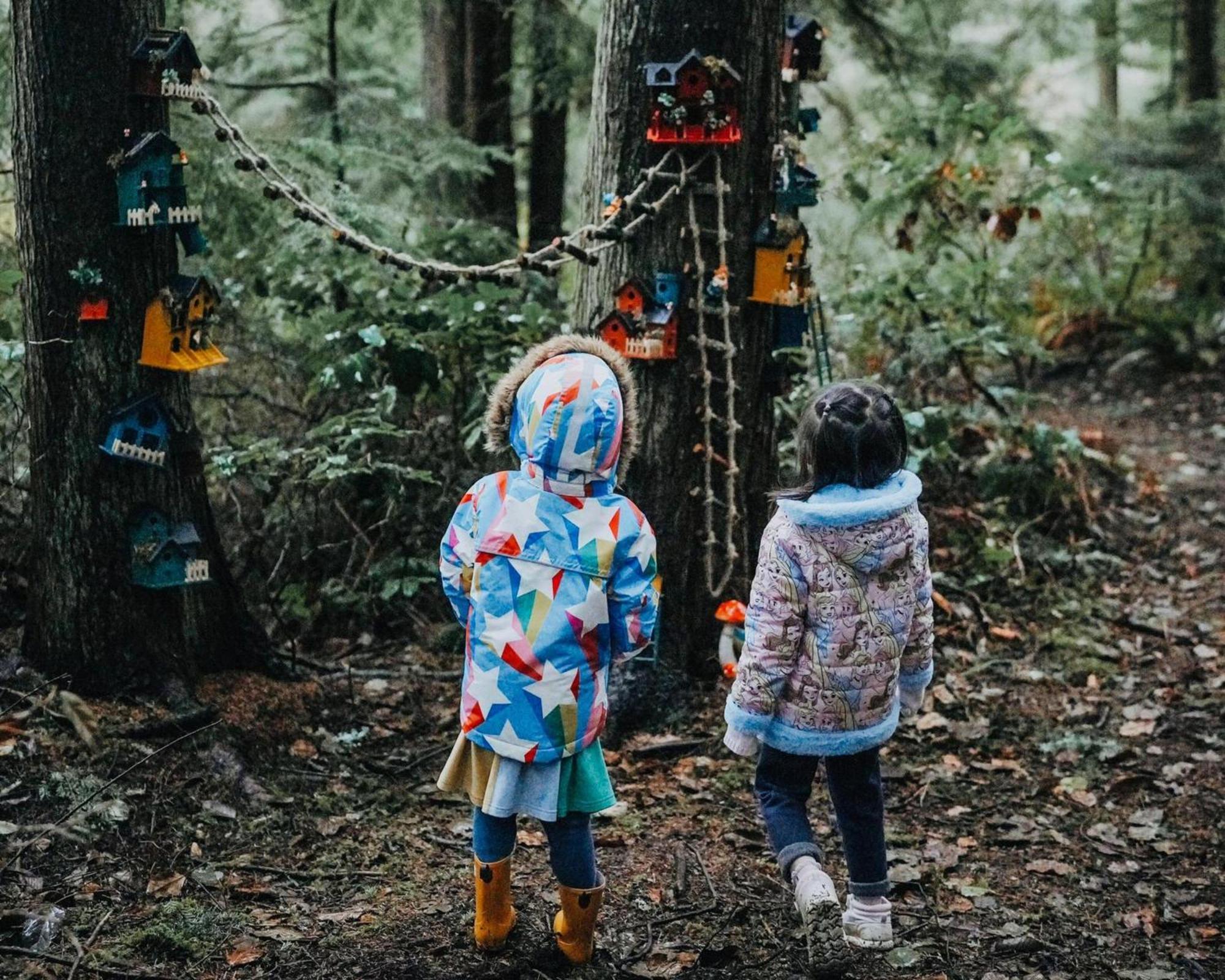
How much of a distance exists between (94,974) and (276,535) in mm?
3156

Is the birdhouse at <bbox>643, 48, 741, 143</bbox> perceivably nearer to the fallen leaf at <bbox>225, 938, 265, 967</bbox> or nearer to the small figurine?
the small figurine

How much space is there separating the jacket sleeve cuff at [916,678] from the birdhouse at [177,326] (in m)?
2.59

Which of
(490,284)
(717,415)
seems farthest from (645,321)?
(490,284)

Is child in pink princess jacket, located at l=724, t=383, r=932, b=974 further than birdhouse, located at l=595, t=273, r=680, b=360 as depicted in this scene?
No

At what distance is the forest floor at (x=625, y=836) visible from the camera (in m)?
3.57

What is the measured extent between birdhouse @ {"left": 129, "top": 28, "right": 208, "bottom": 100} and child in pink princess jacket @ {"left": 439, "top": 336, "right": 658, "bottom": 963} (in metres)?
1.82

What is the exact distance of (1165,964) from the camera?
369 cm

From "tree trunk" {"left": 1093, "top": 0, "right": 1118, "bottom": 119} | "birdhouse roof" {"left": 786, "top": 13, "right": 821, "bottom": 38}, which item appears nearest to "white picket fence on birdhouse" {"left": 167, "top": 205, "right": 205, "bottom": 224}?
"birdhouse roof" {"left": 786, "top": 13, "right": 821, "bottom": 38}

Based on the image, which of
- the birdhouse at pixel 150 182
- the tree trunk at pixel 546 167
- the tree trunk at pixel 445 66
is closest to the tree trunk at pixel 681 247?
the birdhouse at pixel 150 182

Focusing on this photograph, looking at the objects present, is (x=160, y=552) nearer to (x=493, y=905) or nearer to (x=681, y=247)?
(x=493, y=905)

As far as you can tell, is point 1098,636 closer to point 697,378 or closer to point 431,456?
point 697,378

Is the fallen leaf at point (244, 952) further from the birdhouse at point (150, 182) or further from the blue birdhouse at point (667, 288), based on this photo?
the blue birdhouse at point (667, 288)

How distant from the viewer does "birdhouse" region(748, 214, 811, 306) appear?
4738mm

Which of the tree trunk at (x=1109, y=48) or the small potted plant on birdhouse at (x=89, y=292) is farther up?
the tree trunk at (x=1109, y=48)
